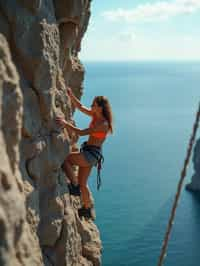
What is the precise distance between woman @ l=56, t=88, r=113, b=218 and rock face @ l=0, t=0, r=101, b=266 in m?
0.44

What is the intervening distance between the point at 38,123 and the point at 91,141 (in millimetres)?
1761

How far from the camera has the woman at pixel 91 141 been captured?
10031 mm

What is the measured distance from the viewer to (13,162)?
22.1 feet

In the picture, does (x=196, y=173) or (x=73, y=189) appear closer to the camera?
(x=73, y=189)

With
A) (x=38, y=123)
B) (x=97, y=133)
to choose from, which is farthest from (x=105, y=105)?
(x=38, y=123)

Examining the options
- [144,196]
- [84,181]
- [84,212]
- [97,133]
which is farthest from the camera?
[144,196]

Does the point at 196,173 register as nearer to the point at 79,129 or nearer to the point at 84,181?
the point at 84,181

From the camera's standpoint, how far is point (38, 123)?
8930 mm

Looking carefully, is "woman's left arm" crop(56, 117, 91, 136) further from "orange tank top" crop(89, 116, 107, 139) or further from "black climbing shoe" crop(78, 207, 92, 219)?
"black climbing shoe" crop(78, 207, 92, 219)

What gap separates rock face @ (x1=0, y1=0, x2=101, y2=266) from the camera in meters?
6.74

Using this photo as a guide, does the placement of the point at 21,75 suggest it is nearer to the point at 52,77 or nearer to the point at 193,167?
the point at 52,77

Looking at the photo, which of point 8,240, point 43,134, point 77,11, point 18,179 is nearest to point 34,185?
point 43,134

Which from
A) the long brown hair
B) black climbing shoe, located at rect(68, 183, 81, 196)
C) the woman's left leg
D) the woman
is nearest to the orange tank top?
the woman

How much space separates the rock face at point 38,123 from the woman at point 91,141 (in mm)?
435
